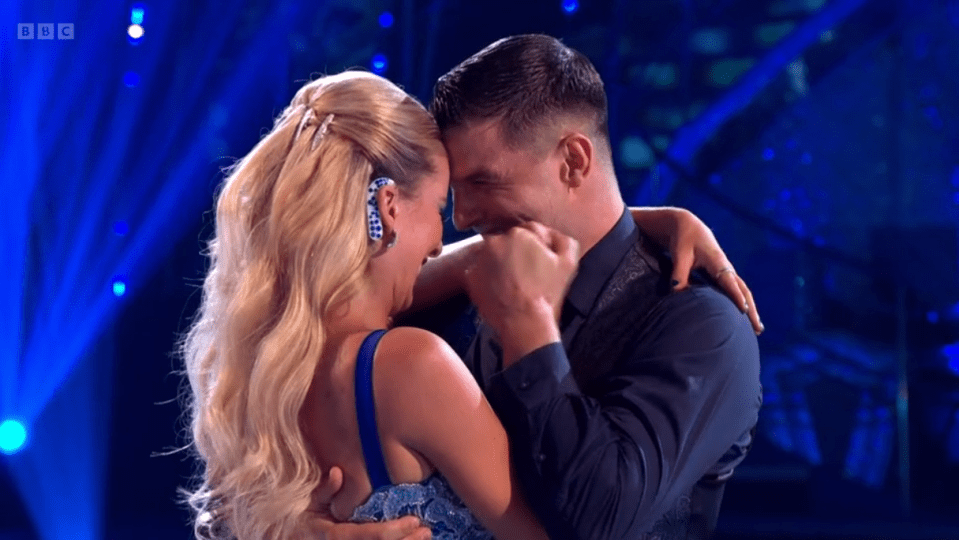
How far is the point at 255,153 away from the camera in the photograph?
147 centimetres

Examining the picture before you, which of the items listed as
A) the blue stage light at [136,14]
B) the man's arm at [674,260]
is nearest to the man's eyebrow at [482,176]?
the man's arm at [674,260]

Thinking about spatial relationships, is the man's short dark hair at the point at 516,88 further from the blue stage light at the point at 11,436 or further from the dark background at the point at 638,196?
the blue stage light at the point at 11,436

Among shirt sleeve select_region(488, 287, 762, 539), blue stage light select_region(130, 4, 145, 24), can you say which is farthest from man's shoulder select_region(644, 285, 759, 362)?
blue stage light select_region(130, 4, 145, 24)

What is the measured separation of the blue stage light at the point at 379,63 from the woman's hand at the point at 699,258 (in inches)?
120

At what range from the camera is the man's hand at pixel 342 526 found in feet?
4.56

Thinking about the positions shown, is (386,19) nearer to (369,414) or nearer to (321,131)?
(321,131)

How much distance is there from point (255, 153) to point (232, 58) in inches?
128

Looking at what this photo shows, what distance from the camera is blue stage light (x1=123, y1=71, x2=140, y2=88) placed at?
441cm

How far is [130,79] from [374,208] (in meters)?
3.36

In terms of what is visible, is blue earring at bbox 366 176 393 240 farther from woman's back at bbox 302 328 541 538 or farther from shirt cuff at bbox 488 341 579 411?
shirt cuff at bbox 488 341 579 411

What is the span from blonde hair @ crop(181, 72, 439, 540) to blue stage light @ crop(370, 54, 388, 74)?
3.14 metres

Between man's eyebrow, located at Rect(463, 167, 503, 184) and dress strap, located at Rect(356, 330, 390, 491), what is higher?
man's eyebrow, located at Rect(463, 167, 503, 184)

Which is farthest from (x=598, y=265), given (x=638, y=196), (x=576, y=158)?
(x=638, y=196)

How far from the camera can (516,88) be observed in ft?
5.50
